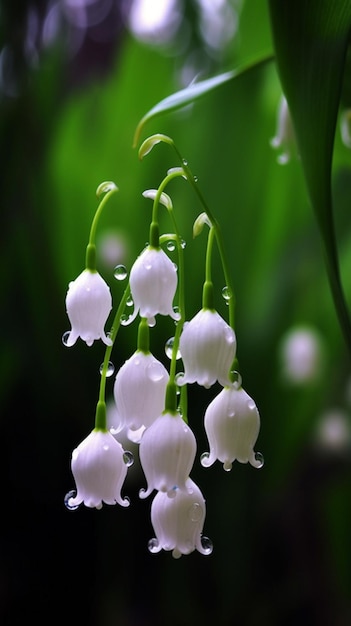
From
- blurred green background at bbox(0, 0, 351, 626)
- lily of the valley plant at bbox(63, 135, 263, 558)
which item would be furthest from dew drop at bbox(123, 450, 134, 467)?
blurred green background at bbox(0, 0, 351, 626)

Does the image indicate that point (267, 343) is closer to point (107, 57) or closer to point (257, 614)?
point (257, 614)

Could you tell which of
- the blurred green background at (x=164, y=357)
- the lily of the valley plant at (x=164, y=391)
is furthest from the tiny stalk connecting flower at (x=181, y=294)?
the blurred green background at (x=164, y=357)

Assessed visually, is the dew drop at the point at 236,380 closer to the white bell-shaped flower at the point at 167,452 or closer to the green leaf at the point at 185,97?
the white bell-shaped flower at the point at 167,452

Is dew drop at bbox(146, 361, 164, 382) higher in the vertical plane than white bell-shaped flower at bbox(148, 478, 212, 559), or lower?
higher

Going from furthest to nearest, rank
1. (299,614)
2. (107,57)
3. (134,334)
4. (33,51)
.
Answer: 1. (107,57)
2. (33,51)
3. (299,614)
4. (134,334)

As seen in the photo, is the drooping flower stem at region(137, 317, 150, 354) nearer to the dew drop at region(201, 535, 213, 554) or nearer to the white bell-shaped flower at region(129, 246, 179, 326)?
the white bell-shaped flower at region(129, 246, 179, 326)

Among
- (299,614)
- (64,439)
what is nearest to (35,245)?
(64,439)
